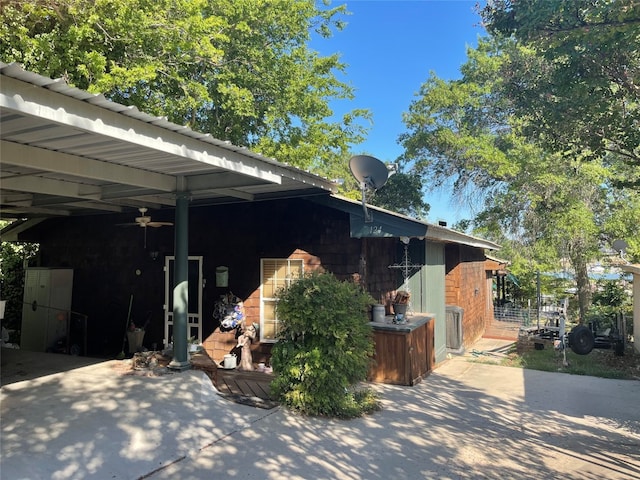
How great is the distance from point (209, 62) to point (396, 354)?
371 inches

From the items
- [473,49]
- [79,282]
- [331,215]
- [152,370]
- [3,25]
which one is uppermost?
[473,49]

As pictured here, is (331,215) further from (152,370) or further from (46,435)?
(46,435)

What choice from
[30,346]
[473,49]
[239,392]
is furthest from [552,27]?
[473,49]

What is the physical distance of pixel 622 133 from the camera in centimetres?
589

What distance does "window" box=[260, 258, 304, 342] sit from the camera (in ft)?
24.2

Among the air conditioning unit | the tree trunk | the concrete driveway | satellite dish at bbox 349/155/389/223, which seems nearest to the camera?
the concrete driveway

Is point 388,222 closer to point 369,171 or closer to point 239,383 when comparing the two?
point 369,171

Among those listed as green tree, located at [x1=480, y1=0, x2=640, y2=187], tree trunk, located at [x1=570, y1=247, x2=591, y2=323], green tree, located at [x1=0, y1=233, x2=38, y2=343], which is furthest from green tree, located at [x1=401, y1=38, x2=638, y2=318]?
green tree, located at [x1=0, y1=233, x2=38, y2=343]

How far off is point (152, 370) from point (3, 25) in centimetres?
765

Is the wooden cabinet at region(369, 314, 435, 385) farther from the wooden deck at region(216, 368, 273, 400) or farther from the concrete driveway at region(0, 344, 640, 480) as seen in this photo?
the wooden deck at region(216, 368, 273, 400)

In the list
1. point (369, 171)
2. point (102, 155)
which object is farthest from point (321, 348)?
point (102, 155)

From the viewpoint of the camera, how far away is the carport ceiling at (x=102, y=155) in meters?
2.70

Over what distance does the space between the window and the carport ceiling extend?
118cm

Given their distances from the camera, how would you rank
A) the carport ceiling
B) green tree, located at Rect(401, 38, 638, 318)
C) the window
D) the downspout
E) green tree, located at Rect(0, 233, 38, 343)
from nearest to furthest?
the carport ceiling
the downspout
the window
green tree, located at Rect(0, 233, 38, 343)
green tree, located at Rect(401, 38, 638, 318)
